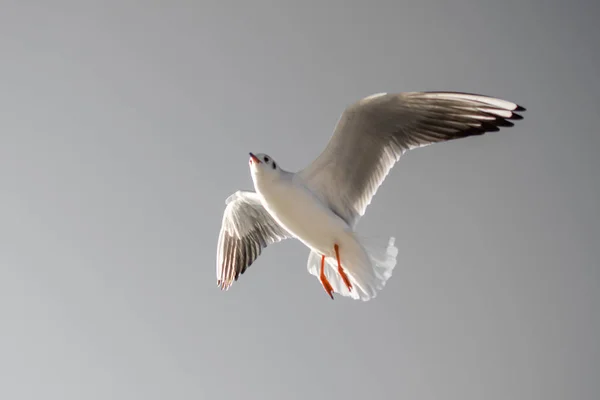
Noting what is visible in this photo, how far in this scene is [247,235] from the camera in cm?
387

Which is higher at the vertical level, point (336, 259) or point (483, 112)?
point (483, 112)

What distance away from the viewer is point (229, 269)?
12.9ft

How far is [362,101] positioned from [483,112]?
0.51 meters

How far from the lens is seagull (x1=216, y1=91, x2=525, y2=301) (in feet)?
9.94

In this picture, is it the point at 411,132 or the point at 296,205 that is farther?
the point at 411,132

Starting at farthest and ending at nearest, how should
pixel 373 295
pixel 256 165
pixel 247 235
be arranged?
pixel 247 235 → pixel 373 295 → pixel 256 165

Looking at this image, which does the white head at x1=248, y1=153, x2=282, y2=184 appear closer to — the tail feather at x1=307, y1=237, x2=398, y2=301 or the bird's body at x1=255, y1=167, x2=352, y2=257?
the bird's body at x1=255, y1=167, x2=352, y2=257

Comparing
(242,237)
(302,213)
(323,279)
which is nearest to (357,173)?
(302,213)

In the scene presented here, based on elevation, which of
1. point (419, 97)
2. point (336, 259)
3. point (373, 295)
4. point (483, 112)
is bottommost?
point (373, 295)

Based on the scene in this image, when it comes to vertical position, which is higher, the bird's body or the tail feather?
the bird's body

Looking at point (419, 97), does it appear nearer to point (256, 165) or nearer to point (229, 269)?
point (256, 165)

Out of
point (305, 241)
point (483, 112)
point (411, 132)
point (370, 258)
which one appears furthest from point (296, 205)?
point (483, 112)

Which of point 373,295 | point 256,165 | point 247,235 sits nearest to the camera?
point 256,165

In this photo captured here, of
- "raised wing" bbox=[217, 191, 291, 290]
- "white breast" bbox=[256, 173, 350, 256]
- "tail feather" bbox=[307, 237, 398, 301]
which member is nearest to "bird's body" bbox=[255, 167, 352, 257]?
"white breast" bbox=[256, 173, 350, 256]
